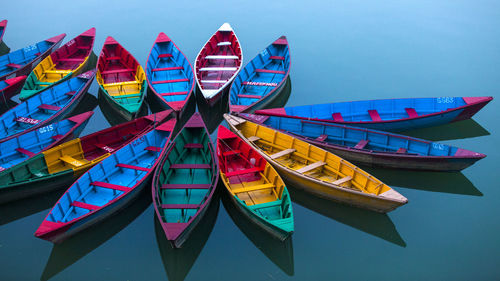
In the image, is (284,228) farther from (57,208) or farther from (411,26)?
(411,26)

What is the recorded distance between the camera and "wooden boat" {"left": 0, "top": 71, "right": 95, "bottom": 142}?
1614cm

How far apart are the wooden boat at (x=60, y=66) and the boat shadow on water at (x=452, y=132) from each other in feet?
54.9

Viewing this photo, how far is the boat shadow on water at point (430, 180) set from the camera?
14.5 metres

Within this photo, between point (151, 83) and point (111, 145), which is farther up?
point (151, 83)

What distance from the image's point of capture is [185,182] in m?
14.0

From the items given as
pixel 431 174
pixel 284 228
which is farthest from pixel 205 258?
pixel 431 174

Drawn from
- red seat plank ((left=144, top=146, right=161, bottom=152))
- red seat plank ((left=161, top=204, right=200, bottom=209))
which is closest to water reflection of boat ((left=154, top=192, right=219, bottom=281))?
red seat plank ((left=161, top=204, right=200, bottom=209))

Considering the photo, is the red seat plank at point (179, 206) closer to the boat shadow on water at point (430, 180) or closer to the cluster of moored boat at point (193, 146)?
the cluster of moored boat at point (193, 146)

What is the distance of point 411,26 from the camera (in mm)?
27703

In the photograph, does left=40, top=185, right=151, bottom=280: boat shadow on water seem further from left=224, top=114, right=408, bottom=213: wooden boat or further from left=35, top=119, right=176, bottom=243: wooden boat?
left=224, top=114, right=408, bottom=213: wooden boat

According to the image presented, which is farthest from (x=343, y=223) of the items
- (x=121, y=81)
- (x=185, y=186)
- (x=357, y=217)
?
(x=121, y=81)

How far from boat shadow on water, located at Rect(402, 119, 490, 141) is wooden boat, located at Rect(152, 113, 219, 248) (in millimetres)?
8908

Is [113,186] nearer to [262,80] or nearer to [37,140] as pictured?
[37,140]

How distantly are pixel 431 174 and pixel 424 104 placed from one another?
3.98 m
